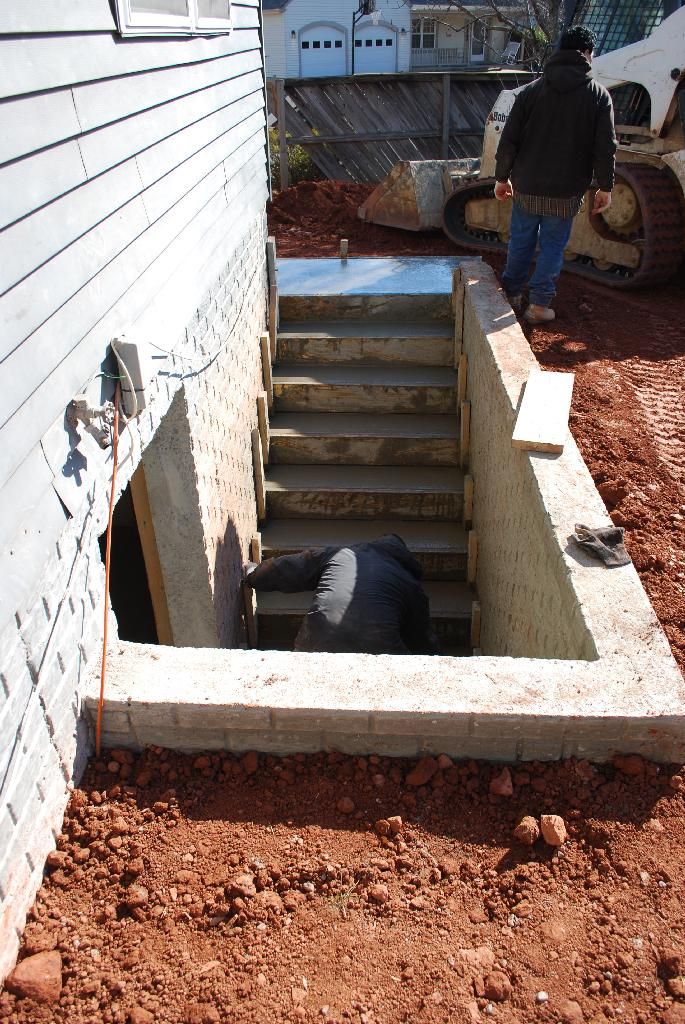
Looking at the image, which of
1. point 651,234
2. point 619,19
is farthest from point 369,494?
point 619,19

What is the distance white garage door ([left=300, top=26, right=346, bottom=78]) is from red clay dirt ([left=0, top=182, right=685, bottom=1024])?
33.1m

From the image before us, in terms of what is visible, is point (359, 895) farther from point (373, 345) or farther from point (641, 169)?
point (641, 169)

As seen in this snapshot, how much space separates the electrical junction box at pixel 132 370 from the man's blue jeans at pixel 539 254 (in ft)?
14.2

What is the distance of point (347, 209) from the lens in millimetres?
11625

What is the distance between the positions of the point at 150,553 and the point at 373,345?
11.9 feet

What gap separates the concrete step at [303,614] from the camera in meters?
6.08

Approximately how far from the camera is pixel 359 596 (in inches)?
157

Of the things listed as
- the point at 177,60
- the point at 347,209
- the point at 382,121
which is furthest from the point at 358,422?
the point at 382,121

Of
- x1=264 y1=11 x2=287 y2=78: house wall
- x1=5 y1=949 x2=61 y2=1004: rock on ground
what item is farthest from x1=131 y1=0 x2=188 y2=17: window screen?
x1=264 y1=11 x2=287 y2=78: house wall

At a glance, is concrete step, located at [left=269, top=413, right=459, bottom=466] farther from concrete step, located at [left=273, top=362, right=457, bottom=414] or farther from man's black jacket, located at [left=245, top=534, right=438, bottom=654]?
man's black jacket, located at [left=245, top=534, right=438, bottom=654]

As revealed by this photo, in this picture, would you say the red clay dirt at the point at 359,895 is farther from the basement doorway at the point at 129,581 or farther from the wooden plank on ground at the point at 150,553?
the basement doorway at the point at 129,581

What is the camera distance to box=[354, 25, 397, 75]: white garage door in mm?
30562

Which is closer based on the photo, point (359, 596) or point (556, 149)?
point (359, 596)

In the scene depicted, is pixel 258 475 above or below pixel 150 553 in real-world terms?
below
